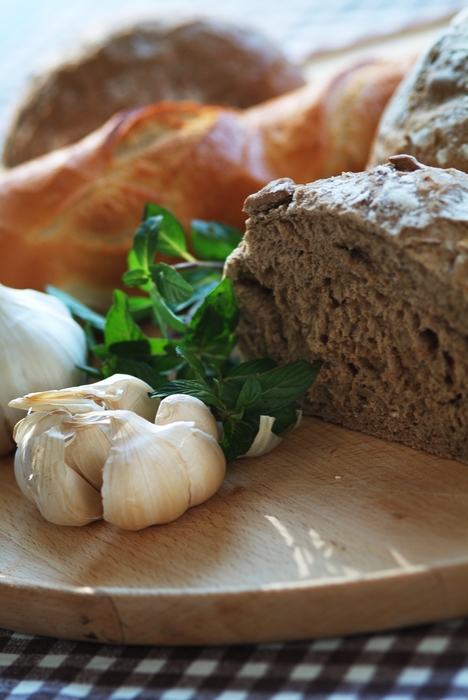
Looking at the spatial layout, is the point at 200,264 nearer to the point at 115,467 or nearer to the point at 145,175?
the point at 145,175

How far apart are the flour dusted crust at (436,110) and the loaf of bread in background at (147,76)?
1.25m

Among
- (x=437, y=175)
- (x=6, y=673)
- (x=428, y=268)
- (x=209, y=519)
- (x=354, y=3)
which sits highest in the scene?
(x=354, y=3)

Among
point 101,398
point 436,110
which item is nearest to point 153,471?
point 101,398

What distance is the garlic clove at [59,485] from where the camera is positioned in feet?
6.01

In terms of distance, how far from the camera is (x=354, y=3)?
15.7 ft

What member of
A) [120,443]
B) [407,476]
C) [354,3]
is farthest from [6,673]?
[354,3]

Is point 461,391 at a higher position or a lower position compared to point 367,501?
higher

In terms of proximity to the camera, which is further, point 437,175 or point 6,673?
point 437,175

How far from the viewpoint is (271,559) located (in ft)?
5.51

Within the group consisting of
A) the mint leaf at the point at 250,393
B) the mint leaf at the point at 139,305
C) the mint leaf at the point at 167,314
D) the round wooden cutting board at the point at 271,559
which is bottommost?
the round wooden cutting board at the point at 271,559

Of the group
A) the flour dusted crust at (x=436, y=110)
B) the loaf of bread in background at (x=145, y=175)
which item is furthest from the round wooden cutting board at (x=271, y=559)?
the loaf of bread in background at (x=145, y=175)

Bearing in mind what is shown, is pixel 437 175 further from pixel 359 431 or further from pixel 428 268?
pixel 359 431

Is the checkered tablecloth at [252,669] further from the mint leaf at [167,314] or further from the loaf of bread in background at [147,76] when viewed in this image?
the loaf of bread in background at [147,76]

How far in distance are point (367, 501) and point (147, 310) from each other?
3.68ft
